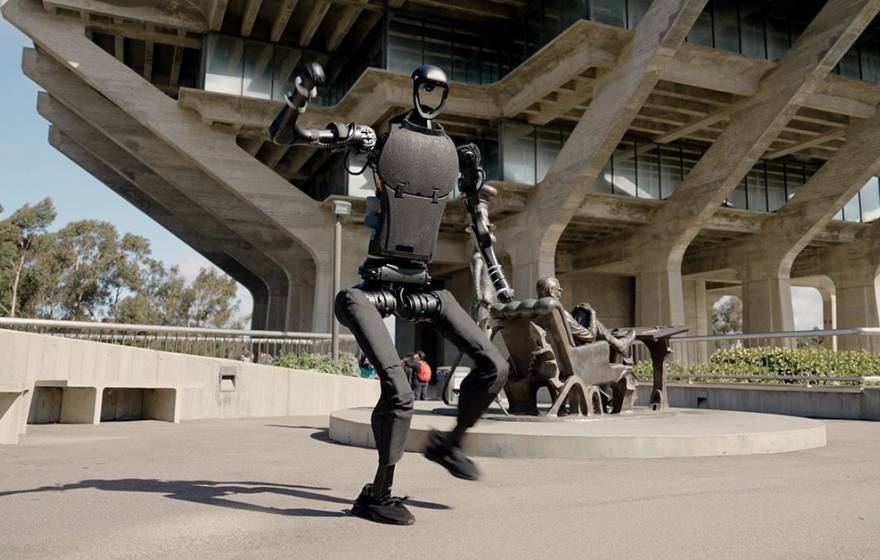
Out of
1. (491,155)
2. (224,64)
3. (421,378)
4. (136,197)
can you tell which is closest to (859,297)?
(491,155)

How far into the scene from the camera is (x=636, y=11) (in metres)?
20.7

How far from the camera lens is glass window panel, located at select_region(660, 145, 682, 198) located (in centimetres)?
2638

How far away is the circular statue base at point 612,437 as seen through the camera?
606 centimetres

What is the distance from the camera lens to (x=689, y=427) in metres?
6.98

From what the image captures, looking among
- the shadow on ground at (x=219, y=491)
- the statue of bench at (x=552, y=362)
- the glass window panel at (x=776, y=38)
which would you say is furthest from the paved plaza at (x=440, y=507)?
the glass window panel at (x=776, y=38)

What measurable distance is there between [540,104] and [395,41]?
543 cm

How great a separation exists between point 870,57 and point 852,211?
7216 mm

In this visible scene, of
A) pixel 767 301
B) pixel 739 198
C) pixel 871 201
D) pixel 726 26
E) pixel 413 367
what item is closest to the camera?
pixel 413 367

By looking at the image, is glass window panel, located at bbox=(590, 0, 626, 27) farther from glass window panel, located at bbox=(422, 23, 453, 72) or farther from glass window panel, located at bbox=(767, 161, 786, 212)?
glass window panel, located at bbox=(767, 161, 786, 212)

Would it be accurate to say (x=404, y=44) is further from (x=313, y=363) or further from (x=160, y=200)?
(x=160, y=200)

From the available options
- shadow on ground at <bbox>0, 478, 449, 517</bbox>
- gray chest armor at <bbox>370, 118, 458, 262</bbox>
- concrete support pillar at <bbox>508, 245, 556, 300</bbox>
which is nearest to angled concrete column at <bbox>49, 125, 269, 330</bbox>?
concrete support pillar at <bbox>508, 245, 556, 300</bbox>

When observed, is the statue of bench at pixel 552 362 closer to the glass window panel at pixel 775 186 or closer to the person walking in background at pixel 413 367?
the person walking in background at pixel 413 367

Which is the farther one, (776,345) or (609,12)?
(609,12)

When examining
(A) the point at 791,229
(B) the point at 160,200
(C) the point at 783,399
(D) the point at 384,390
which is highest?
(B) the point at 160,200
